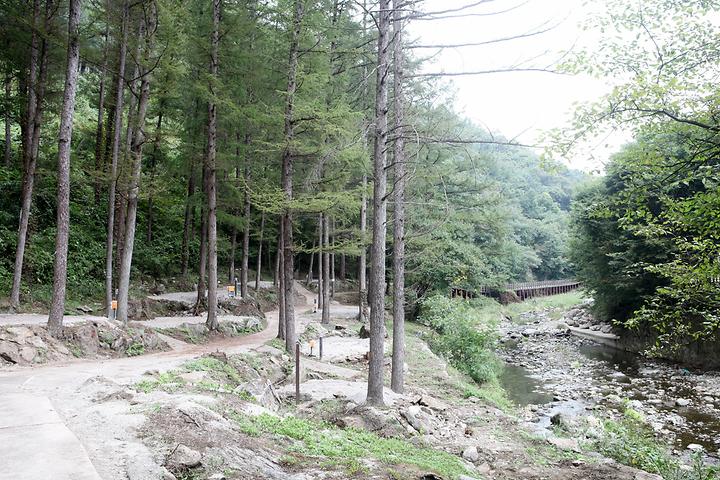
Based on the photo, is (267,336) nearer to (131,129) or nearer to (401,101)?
(131,129)

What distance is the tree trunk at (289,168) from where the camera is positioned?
13.1 meters

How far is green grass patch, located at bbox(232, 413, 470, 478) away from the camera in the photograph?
556 centimetres

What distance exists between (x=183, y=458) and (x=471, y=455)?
4.64 metres

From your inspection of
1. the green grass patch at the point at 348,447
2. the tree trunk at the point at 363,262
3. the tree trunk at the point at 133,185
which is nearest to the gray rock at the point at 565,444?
the green grass patch at the point at 348,447

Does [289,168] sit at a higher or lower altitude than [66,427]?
higher

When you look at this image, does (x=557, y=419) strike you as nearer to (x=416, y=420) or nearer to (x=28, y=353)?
(x=416, y=420)

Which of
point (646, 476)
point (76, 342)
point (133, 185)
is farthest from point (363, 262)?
point (646, 476)

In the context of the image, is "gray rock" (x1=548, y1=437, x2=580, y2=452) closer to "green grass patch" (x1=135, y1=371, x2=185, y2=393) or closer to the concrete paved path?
"green grass patch" (x1=135, y1=371, x2=185, y2=393)

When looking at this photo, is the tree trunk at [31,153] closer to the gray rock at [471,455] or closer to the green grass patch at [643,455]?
the gray rock at [471,455]

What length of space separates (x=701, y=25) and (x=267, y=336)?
14.9 meters

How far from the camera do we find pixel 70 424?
5.50 metres

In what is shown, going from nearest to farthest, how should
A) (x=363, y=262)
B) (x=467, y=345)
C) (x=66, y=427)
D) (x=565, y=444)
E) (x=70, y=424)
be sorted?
(x=66, y=427)
(x=70, y=424)
(x=565, y=444)
(x=467, y=345)
(x=363, y=262)

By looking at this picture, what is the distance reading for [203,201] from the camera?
2055 cm

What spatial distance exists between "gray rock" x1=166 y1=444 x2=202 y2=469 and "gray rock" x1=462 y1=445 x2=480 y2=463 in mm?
4352
